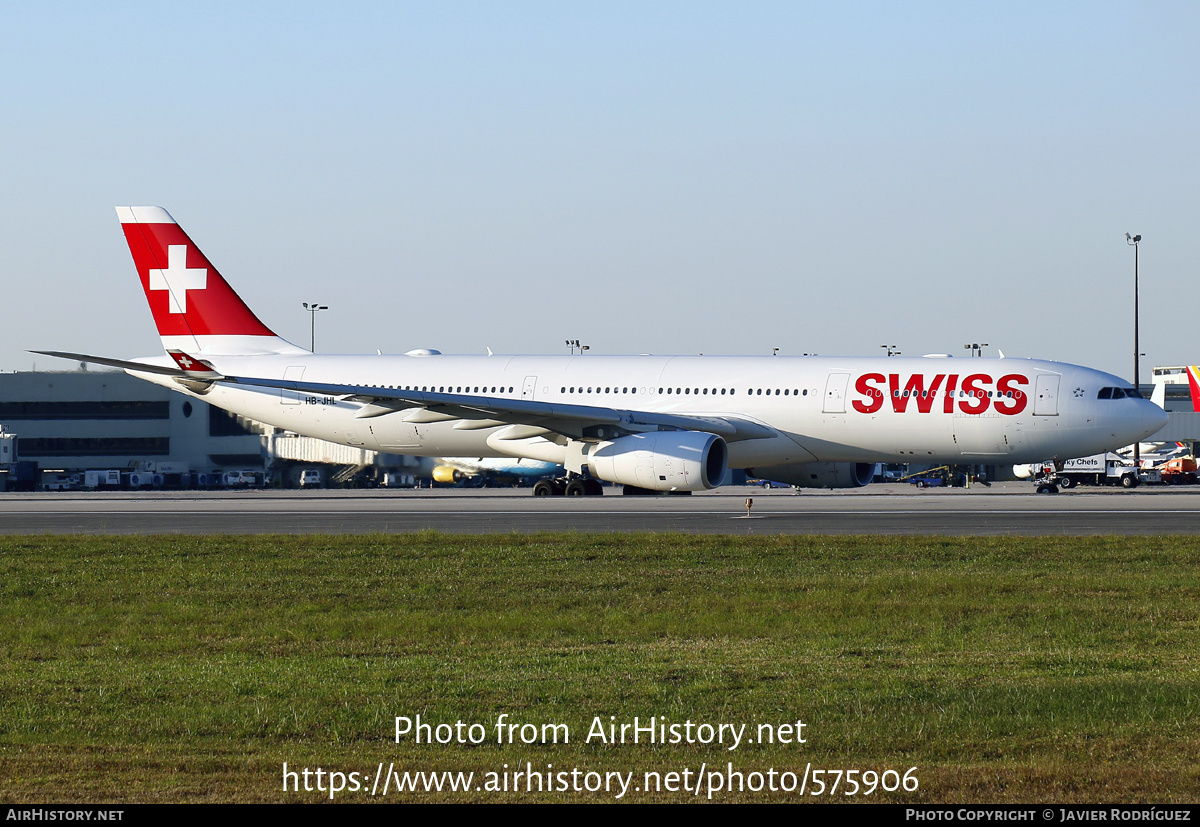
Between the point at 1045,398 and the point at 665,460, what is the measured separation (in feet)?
34.2

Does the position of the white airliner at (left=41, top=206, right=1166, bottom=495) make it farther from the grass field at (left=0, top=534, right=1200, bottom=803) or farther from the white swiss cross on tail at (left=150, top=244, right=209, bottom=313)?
the grass field at (left=0, top=534, right=1200, bottom=803)

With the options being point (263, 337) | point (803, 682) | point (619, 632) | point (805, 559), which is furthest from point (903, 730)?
point (263, 337)

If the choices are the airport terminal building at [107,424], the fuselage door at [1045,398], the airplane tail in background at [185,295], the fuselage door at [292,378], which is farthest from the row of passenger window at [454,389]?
the airport terminal building at [107,424]

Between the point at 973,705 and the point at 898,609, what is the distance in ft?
16.6

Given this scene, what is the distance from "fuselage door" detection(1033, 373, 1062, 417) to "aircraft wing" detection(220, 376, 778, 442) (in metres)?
7.07

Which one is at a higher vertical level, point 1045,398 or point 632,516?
point 1045,398

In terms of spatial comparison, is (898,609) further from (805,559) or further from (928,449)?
(928,449)

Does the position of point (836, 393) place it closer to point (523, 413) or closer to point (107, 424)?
point (523, 413)

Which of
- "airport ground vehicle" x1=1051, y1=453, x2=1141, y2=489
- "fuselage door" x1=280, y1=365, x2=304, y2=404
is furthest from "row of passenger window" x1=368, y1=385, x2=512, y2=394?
"airport ground vehicle" x1=1051, y1=453, x2=1141, y2=489

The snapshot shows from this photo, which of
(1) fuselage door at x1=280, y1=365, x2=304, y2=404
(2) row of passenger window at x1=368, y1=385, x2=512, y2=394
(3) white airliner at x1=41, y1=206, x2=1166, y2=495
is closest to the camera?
(3) white airliner at x1=41, y1=206, x2=1166, y2=495

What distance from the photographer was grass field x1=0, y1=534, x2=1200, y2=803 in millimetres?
7379

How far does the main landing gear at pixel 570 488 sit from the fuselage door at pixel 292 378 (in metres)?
8.23

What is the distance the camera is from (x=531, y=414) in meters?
37.5

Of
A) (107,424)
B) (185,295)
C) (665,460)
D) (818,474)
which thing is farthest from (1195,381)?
(107,424)
